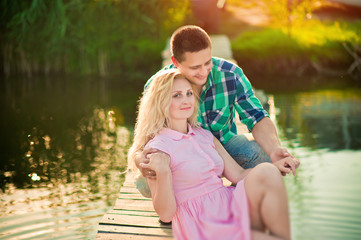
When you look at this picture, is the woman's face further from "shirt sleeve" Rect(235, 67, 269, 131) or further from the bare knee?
"shirt sleeve" Rect(235, 67, 269, 131)

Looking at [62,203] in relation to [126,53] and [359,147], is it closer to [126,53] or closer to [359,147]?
[359,147]

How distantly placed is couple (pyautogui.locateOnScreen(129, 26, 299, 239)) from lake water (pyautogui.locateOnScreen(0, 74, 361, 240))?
1.65m

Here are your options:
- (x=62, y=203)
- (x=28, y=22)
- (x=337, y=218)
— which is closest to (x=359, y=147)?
(x=337, y=218)

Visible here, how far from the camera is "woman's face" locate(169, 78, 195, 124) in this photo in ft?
8.79

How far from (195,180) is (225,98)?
0.92m

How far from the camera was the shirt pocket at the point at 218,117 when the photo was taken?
3.39 meters

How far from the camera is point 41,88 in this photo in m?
11.4

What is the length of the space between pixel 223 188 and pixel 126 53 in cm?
1021

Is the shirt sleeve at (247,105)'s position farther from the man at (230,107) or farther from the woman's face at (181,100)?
the woman's face at (181,100)

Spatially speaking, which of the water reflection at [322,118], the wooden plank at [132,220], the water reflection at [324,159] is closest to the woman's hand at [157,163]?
the wooden plank at [132,220]

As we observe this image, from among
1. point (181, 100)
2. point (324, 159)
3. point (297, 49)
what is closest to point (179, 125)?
point (181, 100)

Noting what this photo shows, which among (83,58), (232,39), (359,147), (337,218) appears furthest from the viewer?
(232,39)

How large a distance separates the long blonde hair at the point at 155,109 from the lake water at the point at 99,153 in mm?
1563

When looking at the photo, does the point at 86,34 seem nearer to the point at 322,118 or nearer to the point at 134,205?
the point at 322,118
